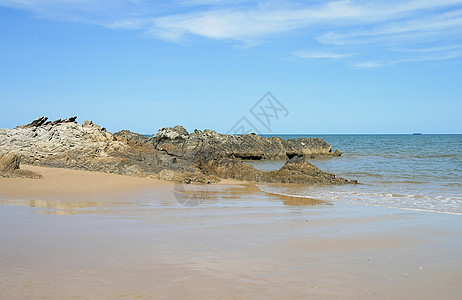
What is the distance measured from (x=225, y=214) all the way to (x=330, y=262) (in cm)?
288

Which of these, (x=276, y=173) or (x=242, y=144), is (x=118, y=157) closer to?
(x=276, y=173)

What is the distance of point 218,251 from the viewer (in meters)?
4.36

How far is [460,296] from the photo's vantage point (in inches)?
132

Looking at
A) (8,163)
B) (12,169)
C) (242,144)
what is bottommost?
(12,169)

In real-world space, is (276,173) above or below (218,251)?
above

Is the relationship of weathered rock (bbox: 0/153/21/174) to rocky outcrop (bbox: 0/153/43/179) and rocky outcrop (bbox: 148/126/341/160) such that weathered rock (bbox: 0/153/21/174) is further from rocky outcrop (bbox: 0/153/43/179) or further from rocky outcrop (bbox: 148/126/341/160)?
rocky outcrop (bbox: 148/126/341/160)

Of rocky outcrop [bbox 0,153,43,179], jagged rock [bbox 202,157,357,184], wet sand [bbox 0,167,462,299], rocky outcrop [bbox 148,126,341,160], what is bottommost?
wet sand [bbox 0,167,462,299]

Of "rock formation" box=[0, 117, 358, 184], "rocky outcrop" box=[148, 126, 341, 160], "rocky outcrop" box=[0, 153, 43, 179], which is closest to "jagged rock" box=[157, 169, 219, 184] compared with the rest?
"rock formation" box=[0, 117, 358, 184]

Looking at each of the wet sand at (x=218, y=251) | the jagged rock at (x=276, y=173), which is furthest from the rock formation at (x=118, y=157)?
the wet sand at (x=218, y=251)

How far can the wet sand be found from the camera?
3297 millimetres

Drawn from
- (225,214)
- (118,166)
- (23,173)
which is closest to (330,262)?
(225,214)

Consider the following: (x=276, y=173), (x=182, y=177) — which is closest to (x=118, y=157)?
(x=182, y=177)

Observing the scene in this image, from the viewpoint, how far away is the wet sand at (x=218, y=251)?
10.8 ft

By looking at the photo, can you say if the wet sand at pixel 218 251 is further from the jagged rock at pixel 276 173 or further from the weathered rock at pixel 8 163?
the jagged rock at pixel 276 173
